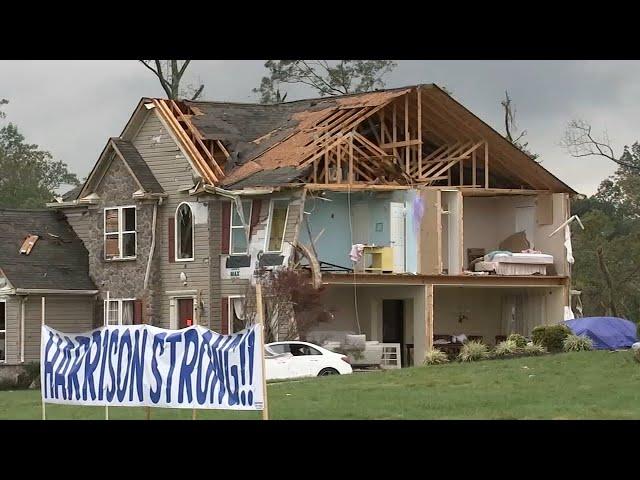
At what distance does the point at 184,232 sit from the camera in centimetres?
4528

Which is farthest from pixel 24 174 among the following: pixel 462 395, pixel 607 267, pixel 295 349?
pixel 462 395

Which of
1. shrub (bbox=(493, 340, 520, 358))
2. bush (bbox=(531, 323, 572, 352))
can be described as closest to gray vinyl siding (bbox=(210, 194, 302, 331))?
shrub (bbox=(493, 340, 520, 358))

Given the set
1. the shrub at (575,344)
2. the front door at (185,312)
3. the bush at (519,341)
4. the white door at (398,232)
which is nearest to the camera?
the shrub at (575,344)

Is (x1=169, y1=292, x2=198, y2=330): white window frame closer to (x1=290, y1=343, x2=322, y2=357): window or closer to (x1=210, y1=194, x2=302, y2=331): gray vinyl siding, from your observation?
(x1=210, y1=194, x2=302, y2=331): gray vinyl siding

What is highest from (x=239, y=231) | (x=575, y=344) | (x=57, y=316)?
(x=239, y=231)

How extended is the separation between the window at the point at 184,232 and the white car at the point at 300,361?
316 inches

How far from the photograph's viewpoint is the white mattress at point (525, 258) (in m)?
45.4

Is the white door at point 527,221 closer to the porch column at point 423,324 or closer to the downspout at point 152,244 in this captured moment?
the porch column at point 423,324

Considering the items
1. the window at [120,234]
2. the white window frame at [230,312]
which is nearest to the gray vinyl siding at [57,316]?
the window at [120,234]

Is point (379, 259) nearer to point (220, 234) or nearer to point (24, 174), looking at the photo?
point (220, 234)

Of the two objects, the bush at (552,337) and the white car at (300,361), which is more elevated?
the bush at (552,337)

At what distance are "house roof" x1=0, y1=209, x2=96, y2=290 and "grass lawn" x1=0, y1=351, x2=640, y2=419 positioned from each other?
12071mm

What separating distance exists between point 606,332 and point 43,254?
19117mm
